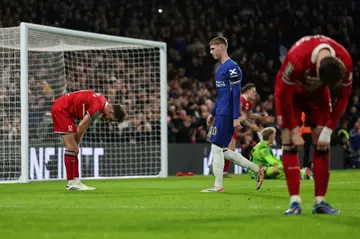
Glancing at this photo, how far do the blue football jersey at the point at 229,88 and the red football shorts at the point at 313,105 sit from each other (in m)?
3.85

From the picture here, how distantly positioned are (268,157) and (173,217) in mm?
9202

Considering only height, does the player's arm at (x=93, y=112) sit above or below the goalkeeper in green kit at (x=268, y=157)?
above

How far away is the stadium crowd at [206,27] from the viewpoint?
87.4ft

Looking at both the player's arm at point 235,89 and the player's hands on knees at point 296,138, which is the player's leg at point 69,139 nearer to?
the player's arm at point 235,89

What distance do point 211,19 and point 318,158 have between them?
74.7ft

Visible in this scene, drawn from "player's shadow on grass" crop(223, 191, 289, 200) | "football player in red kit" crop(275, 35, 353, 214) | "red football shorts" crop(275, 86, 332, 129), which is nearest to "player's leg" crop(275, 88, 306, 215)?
"football player in red kit" crop(275, 35, 353, 214)

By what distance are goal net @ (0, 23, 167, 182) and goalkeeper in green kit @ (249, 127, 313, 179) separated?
143 inches

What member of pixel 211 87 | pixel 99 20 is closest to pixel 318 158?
pixel 211 87

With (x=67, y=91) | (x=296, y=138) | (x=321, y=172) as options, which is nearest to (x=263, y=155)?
(x=67, y=91)

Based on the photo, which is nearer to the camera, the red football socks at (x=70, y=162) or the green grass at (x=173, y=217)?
the green grass at (x=173, y=217)

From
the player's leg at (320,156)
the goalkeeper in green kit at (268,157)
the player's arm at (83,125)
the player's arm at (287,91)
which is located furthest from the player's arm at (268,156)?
the player's arm at (287,91)

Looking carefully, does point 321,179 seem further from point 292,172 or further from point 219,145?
point 219,145

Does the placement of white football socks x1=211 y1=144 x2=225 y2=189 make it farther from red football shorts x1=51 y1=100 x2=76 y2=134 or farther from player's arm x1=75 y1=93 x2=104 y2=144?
red football shorts x1=51 y1=100 x2=76 y2=134

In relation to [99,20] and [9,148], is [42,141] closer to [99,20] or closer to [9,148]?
[9,148]
